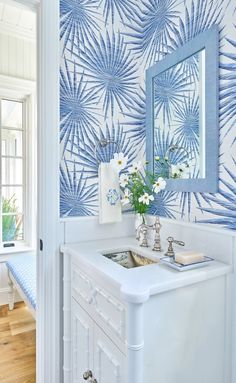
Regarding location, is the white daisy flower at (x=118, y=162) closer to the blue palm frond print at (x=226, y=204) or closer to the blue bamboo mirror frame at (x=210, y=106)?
the blue bamboo mirror frame at (x=210, y=106)

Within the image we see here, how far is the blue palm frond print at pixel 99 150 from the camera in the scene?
4.89ft

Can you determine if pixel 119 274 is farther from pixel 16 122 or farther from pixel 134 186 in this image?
pixel 16 122

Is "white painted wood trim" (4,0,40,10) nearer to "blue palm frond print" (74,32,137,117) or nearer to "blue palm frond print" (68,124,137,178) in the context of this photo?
"blue palm frond print" (74,32,137,117)

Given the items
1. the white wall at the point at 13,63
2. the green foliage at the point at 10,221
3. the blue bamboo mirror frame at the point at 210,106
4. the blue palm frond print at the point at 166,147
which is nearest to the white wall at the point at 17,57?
the white wall at the point at 13,63

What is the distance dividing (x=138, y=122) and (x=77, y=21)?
2.18 ft

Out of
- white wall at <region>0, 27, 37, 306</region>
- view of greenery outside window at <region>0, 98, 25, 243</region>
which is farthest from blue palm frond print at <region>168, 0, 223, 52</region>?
view of greenery outside window at <region>0, 98, 25, 243</region>

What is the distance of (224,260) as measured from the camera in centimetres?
108

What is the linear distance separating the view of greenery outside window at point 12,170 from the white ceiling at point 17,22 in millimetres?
688

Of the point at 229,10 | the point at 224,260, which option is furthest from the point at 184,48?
the point at 224,260

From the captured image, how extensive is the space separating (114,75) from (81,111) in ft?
1.11

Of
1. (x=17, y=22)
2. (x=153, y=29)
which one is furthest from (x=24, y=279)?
(x=17, y=22)

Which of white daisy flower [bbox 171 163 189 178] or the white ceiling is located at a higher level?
the white ceiling

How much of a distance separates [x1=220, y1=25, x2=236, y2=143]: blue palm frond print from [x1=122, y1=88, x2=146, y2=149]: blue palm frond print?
1.99 ft

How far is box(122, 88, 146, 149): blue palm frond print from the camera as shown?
1.66 meters
